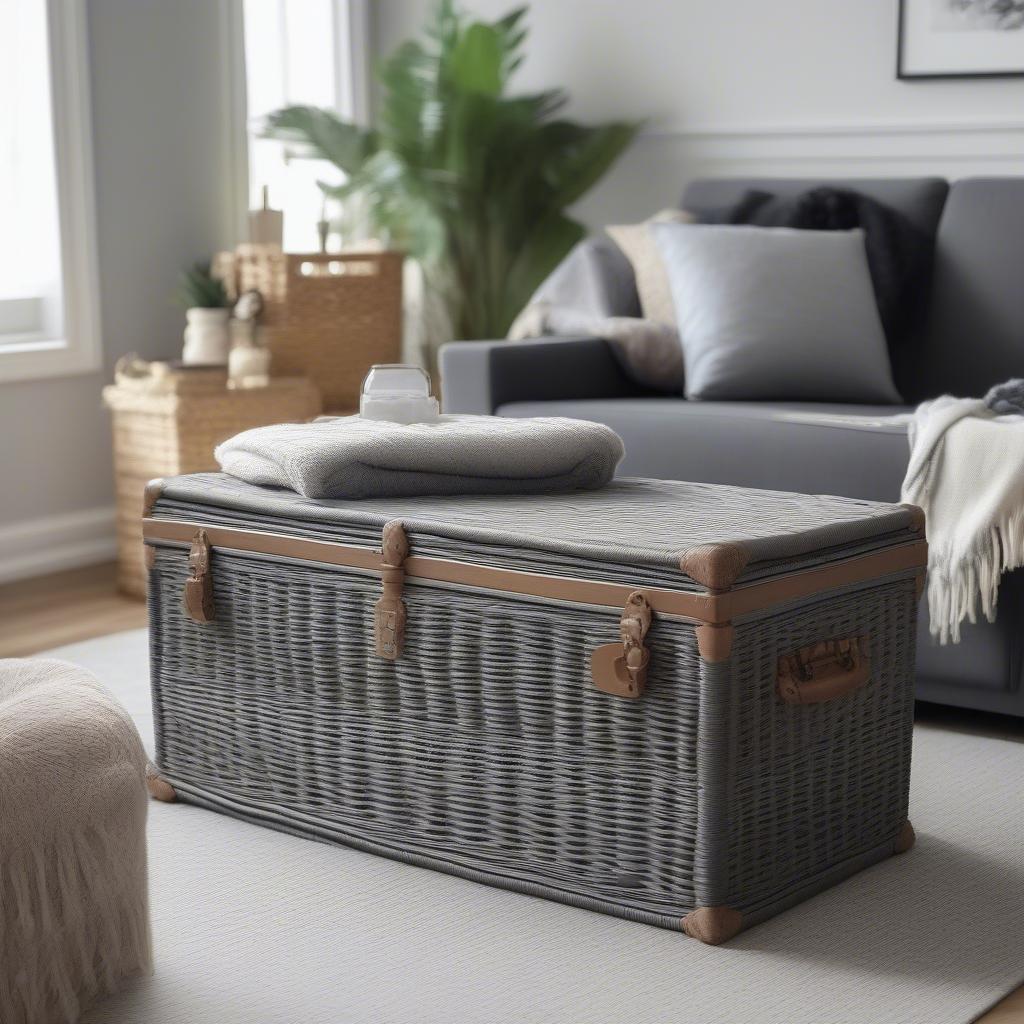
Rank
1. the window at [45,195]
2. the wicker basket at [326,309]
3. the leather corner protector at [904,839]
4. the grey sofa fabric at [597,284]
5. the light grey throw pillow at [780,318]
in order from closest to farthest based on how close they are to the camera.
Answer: the leather corner protector at [904,839] → the light grey throw pillow at [780,318] → the grey sofa fabric at [597,284] → the window at [45,195] → the wicker basket at [326,309]

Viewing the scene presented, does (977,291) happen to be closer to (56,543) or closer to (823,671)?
(823,671)

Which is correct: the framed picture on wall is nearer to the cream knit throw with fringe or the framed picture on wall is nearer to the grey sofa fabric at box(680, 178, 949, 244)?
the grey sofa fabric at box(680, 178, 949, 244)

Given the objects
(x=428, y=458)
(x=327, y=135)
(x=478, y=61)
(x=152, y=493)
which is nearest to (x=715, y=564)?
(x=428, y=458)

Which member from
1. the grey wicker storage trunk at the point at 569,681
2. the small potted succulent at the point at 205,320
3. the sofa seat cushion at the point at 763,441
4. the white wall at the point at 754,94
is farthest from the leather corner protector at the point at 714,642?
the white wall at the point at 754,94

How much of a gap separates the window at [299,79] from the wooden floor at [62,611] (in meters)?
1.17

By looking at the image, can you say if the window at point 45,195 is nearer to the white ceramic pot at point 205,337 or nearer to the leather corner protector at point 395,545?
the white ceramic pot at point 205,337

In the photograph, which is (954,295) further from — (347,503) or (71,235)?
(71,235)

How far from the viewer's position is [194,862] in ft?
6.47

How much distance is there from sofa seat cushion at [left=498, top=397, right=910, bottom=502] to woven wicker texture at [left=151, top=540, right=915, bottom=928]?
659mm

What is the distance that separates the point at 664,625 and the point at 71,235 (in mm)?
2524

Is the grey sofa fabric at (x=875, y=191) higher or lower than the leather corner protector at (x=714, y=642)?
higher

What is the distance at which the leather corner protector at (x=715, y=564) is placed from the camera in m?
1.63

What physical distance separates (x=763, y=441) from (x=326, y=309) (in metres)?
1.56

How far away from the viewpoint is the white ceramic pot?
3.75 meters
